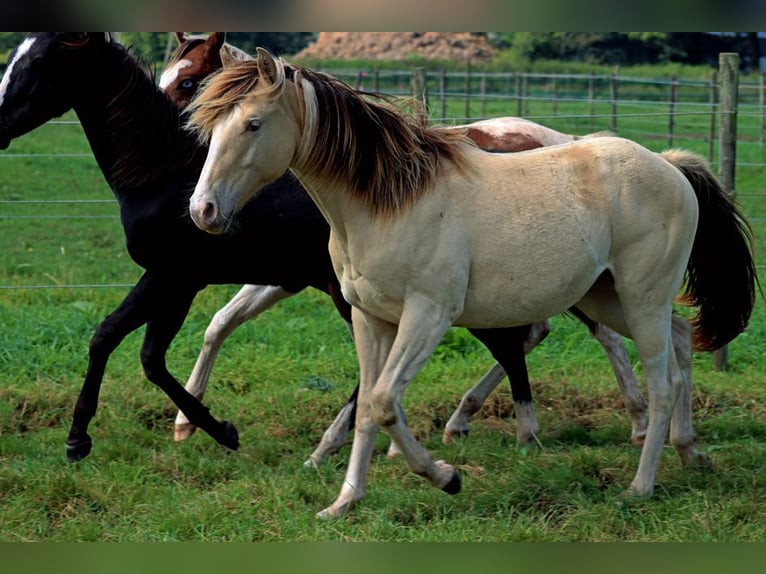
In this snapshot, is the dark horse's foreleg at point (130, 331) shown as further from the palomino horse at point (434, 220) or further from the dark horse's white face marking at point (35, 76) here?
the palomino horse at point (434, 220)

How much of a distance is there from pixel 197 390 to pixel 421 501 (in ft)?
6.72

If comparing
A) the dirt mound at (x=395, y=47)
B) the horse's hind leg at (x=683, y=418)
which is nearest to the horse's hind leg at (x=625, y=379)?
the horse's hind leg at (x=683, y=418)

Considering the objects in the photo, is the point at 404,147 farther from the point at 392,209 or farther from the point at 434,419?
the point at 434,419

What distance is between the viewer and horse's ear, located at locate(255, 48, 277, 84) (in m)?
4.03

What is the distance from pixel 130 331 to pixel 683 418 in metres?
2.78

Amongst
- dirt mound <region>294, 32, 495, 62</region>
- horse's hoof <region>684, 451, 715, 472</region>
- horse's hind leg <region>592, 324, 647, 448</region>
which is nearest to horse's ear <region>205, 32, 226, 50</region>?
horse's hind leg <region>592, 324, 647, 448</region>

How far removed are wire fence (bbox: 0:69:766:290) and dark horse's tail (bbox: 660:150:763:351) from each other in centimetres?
299

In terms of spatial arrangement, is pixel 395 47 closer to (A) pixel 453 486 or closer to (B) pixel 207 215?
(A) pixel 453 486

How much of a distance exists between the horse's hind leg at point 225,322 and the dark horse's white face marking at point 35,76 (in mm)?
1617

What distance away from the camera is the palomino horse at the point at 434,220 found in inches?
162

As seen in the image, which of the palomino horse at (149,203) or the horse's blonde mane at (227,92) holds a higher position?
the horse's blonde mane at (227,92)

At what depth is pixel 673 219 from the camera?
4.66 metres

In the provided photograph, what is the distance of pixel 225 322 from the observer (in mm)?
6227
